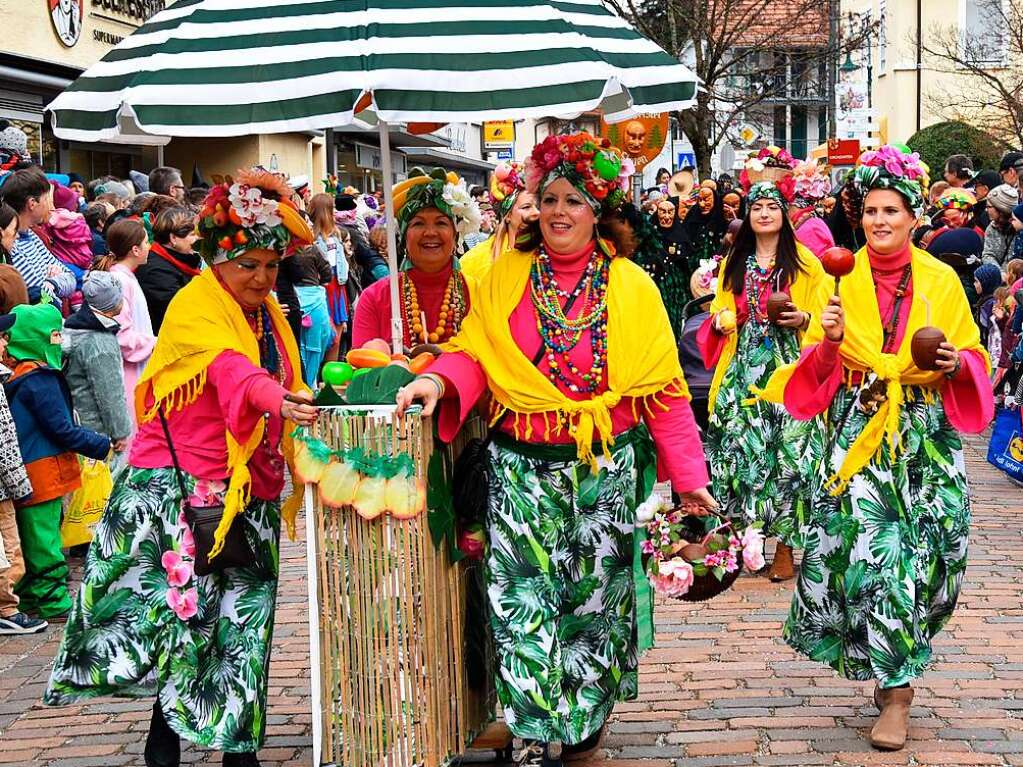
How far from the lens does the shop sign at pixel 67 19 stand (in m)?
19.8

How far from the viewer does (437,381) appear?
4.75m

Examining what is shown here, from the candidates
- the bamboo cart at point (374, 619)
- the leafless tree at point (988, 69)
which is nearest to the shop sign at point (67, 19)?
the leafless tree at point (988, 69)

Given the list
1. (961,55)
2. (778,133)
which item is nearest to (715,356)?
(961,55)

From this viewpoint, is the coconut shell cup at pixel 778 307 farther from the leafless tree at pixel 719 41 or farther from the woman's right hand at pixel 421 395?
the leafless tree at pixel 719 41

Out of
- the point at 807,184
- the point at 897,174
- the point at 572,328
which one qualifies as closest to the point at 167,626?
the point at 572,328

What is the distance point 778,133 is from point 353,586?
6504cm

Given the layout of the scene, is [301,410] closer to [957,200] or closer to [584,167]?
[584,167]

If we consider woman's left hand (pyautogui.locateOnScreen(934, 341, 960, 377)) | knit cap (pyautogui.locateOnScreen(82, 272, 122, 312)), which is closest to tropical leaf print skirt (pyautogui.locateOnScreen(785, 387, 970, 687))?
woman's left hand (pyautogui.locateOnScreen(934, 341, 960, 377))

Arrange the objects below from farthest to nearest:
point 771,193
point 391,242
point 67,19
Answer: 1. point 67,19
2. point 771,193
3. point 391,242

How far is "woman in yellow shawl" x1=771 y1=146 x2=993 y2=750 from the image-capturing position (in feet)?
17.5

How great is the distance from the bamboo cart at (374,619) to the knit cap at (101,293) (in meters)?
3.72

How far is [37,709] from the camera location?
614cm

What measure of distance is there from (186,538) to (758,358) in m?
3.69

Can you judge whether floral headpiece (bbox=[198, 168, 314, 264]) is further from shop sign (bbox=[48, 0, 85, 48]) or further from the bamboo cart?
shop sign (bbox=[48, 0, 85, 48])
